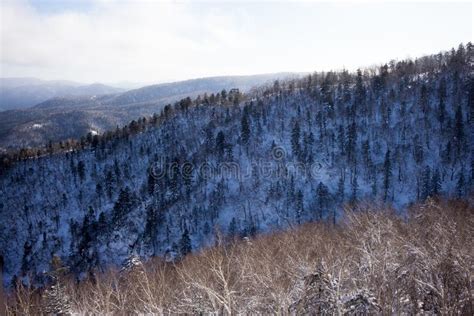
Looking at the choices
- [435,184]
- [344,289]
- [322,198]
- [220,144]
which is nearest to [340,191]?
[322,198]

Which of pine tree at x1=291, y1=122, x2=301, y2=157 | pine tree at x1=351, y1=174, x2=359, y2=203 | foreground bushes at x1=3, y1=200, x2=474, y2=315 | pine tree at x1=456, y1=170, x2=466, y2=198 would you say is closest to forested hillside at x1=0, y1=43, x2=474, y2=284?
pine tree at x1=456, y1=170, x2=466, y2=198

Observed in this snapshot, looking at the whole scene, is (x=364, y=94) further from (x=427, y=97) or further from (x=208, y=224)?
(x=208, y=224)

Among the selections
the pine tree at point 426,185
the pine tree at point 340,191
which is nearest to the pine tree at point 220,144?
the pine tree at point 340,191

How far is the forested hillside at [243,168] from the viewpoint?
109812mm

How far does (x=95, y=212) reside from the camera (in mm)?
131750

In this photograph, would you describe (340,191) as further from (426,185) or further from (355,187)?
(426,185)

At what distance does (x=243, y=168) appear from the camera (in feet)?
414

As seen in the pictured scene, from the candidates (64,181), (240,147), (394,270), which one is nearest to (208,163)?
(240,147)

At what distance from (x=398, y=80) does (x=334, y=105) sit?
89.9 ft

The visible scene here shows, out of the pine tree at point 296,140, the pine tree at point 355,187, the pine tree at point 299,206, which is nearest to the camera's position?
the pine tree at point 299,206

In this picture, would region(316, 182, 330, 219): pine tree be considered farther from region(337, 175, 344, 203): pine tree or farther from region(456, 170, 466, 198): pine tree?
region(456, 170, 466, 198): pine tree

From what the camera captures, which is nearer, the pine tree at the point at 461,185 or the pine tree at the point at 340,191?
the pine tree at the point at 461,185

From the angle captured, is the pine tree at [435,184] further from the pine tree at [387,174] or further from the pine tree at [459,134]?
the pine tree at [459,134]

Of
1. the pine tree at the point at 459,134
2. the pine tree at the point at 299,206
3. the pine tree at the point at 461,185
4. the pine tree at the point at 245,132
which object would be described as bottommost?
the pine tree at the point at 299,206
